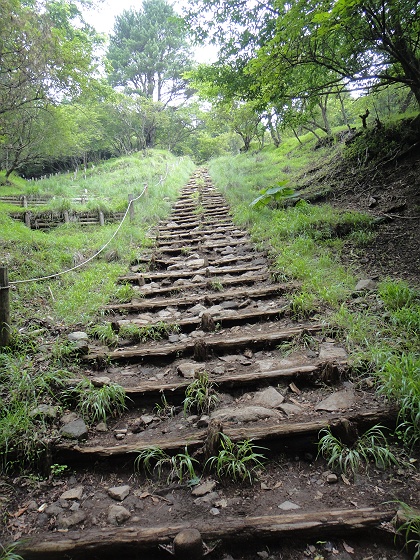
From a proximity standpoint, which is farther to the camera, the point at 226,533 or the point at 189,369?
the point at 189,369

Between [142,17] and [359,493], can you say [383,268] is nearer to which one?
[359,493]

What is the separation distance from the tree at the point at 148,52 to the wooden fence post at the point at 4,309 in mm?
34795

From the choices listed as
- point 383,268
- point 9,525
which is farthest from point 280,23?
point 9,525

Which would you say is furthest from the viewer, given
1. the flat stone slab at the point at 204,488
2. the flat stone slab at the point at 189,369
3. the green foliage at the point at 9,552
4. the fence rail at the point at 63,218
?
the fence rail at the point at 63,218

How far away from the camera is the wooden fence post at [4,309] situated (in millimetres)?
2873

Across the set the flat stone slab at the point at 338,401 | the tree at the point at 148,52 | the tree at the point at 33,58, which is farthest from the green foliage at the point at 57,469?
the tree at the point at 148,52

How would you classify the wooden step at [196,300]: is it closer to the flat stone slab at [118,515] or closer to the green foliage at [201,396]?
the green foliage at [201,396]

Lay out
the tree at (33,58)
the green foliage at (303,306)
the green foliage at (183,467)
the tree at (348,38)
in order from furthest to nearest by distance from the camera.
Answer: the tree at (33,58) → the tree at (348,38) → the green foliage at (303,306) → the green foliage at (183,467)

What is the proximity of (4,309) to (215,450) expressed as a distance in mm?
2230

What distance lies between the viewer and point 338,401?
7.56 feet

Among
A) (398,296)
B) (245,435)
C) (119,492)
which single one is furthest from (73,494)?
(398,296)

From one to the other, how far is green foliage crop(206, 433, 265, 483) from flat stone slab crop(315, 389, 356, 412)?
0.59 m

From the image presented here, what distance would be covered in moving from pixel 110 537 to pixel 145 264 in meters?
4.59

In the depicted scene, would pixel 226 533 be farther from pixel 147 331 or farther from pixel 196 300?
pixel 196 300
